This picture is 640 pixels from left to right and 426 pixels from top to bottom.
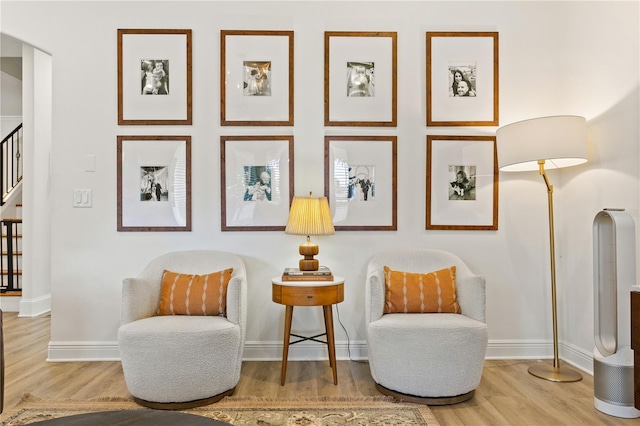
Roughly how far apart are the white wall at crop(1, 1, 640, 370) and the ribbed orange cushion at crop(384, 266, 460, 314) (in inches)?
20.7

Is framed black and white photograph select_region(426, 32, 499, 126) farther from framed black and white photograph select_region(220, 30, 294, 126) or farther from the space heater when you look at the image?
the space heater

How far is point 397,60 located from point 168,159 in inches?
75.8

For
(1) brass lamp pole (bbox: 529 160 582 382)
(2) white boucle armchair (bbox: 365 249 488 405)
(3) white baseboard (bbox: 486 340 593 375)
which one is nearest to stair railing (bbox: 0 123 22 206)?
(2) white boucle armchair (bbox: 365 249 488 405)

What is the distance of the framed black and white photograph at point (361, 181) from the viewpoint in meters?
3.32

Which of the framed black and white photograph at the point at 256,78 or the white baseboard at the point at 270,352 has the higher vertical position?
the framed black and white photograph at the point at 256,78

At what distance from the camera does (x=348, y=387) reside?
2.71 metres

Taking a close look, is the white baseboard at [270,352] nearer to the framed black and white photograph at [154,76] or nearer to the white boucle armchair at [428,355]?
the white boucle armchair at [428,355]

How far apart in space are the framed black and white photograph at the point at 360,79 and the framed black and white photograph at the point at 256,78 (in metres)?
0.31

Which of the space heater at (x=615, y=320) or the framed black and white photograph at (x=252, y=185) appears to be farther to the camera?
the framed black and white photograph at (x=252, y=185)

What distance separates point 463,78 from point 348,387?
2.44 m

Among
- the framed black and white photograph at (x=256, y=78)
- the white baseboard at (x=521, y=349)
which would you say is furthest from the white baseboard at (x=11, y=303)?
the white baseboard at (x=521, y=349)

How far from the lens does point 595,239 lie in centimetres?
253

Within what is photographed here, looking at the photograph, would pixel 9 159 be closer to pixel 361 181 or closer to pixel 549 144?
pixel 361 181

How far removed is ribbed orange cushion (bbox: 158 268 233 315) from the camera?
8.97 ft
